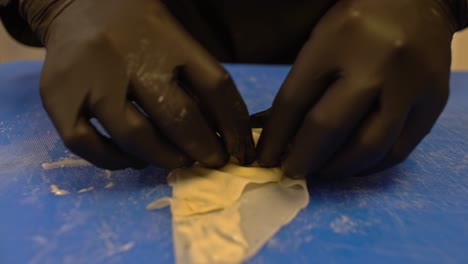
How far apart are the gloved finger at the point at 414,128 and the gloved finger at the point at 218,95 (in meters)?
0.18

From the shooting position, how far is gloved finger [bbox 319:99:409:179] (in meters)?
0.55

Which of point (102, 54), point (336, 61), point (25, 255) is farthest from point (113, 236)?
point (336, 61)

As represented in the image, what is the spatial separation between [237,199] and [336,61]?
21cm

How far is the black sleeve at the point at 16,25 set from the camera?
0.93m

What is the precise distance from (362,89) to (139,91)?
0.26 m

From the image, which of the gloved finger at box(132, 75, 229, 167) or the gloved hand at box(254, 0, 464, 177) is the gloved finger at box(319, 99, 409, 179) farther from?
the gloved finger at box(132, 75, 229, 167)

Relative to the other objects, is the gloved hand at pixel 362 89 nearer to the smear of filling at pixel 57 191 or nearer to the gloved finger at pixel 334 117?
the gloved finger at pixel 334 117

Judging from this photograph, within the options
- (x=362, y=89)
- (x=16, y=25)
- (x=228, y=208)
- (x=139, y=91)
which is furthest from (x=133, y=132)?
(x=16, y=25)

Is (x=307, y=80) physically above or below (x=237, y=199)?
A: above

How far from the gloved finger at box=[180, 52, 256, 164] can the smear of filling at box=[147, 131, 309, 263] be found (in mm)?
49

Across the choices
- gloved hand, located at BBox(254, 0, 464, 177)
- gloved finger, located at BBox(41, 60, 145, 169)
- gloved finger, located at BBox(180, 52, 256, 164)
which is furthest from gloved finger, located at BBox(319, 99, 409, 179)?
gloved finger, located at BBox(41, 60, 145, 169)

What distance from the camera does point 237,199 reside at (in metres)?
0.60

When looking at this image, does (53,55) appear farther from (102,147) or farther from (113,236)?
(113,236)

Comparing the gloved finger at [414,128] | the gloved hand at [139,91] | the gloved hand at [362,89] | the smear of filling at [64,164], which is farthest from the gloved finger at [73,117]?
the gloved finger at [414,128]
